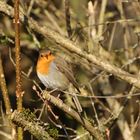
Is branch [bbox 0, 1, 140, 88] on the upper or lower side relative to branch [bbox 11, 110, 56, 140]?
upper

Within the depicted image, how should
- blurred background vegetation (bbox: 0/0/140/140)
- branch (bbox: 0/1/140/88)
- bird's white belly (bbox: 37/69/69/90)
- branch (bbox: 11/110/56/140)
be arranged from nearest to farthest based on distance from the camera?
branch (bbox: 11/110/56/140) → branch (bbox: 0/1/140/88) → bird's white belly (bbox: 37/69/69/90) → blurred background vegetation (bbox: 0/0/140/140)

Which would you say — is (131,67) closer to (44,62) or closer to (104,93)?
(104,93)

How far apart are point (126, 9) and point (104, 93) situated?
1.42 meters

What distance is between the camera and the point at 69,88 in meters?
4.73

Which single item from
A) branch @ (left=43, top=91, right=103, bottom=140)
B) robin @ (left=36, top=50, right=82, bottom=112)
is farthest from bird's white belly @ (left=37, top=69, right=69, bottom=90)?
branch @ (left=43, top=91, right=103, bottom=140)

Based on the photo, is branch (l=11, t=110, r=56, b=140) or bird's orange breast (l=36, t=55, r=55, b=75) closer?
branch (l=11, t=110, r=56, b=140)

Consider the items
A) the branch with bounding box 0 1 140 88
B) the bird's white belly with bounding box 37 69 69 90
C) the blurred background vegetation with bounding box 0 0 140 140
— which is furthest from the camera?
the blurred background vegetation with bounding box 0 0 140 140

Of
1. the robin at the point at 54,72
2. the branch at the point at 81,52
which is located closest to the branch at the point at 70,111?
the branch at the point at 81,52

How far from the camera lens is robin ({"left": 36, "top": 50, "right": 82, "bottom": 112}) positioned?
4489 mm

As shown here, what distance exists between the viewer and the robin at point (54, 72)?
4.49 metres

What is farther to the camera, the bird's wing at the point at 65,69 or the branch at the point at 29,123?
the bird's wing at the point at 65,69

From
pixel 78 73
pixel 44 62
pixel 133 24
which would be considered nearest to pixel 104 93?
pixel 78 73

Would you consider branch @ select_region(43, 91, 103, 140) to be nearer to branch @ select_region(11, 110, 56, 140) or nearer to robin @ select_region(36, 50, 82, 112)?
branch @ select_region(11, 110, 56, 140)

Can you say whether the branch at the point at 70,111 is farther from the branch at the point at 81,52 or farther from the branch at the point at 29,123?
the branch at the point at 81,52
